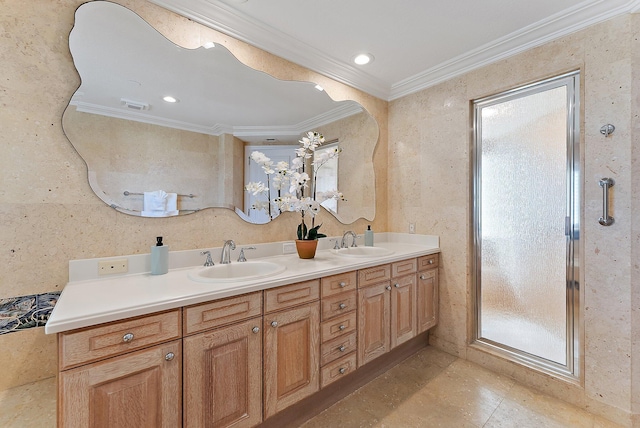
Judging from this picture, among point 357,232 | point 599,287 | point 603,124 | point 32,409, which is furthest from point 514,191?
point 32,409

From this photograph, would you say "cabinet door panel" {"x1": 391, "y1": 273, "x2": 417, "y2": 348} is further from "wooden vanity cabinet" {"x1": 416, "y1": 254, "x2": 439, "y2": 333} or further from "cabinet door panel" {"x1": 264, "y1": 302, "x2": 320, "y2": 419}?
"cabinet door panel" {"x1": 264, "y1": 302, "x2": 320, "y2": 419}

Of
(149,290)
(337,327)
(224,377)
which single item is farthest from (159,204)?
(337,327)

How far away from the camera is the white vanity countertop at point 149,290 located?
0.97m

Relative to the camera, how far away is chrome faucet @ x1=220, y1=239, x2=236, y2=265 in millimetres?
1765

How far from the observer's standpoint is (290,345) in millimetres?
1490

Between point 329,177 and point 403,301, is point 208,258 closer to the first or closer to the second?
point 329,177

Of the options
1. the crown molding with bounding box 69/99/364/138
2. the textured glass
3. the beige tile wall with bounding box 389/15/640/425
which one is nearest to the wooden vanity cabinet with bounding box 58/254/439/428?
the textured glass

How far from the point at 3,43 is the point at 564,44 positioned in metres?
3.11

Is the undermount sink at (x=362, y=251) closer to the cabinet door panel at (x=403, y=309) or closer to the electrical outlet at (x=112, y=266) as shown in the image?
the cabinet door panel at (x=403, y=309)

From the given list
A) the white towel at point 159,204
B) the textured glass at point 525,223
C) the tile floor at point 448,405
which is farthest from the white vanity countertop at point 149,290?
the textured glass at point 525,223

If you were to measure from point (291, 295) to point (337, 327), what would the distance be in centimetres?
42

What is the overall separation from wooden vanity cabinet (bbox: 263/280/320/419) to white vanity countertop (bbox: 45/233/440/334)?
91 millimetres

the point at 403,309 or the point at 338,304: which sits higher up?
the point at 338,304

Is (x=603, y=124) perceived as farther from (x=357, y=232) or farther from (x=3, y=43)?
(x=3, y=43)
